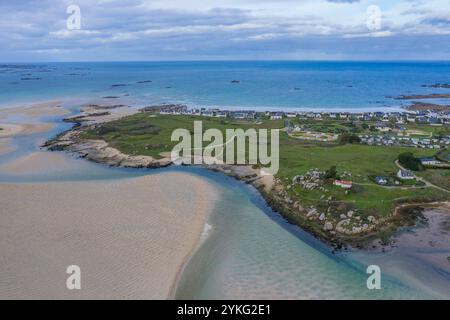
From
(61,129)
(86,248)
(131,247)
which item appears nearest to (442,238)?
(131,247)

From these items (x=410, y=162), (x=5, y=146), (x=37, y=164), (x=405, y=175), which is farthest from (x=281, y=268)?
(x=5, y=146)

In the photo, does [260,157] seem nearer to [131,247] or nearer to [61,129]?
[131,247]

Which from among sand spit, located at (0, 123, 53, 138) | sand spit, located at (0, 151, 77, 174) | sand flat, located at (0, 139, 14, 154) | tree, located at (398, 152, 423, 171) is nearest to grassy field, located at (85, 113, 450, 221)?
tree, located at (398, 152, 423, 171)

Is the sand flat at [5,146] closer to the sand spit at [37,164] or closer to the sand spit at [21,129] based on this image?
the sand spit at [21,129]

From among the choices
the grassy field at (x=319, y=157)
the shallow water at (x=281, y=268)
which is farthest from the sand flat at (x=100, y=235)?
the grassy field at (x=319, y=157)

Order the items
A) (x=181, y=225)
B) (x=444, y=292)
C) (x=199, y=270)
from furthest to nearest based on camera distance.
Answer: (x=181, y=225)
(x=199, y=270)
(x=444, y=292)
